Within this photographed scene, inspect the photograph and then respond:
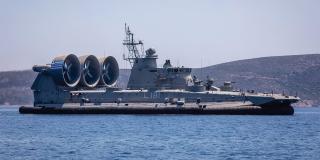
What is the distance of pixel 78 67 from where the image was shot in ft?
420

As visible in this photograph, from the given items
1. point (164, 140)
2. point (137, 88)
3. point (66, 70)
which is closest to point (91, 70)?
point (66, 70)

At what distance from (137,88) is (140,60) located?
4.75 metres

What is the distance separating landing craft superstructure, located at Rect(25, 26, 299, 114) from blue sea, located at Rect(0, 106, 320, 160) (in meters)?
9.73

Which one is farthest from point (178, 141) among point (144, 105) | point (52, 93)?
point (52, 93)

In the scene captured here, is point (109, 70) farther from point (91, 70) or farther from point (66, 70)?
point (66, 70)

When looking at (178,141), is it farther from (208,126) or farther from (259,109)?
(259,109)

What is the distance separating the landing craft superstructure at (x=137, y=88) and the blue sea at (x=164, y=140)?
9.73 metres

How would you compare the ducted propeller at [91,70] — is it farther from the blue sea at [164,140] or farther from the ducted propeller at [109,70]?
the blue sea at [164,140]

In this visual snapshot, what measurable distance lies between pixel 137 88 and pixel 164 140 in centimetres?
5191

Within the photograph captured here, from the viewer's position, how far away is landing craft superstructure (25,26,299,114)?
10744 cm

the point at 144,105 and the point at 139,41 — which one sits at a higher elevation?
the point at 139,41

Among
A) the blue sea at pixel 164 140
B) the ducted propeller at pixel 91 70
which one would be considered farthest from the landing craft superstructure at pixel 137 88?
the blue sea at pixel 164 140

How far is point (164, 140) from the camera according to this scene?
67562 mm

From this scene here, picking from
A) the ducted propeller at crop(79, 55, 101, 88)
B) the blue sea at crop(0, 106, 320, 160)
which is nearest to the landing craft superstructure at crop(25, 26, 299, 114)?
the ducted propeller at crop(79, 55, 101, 88)
